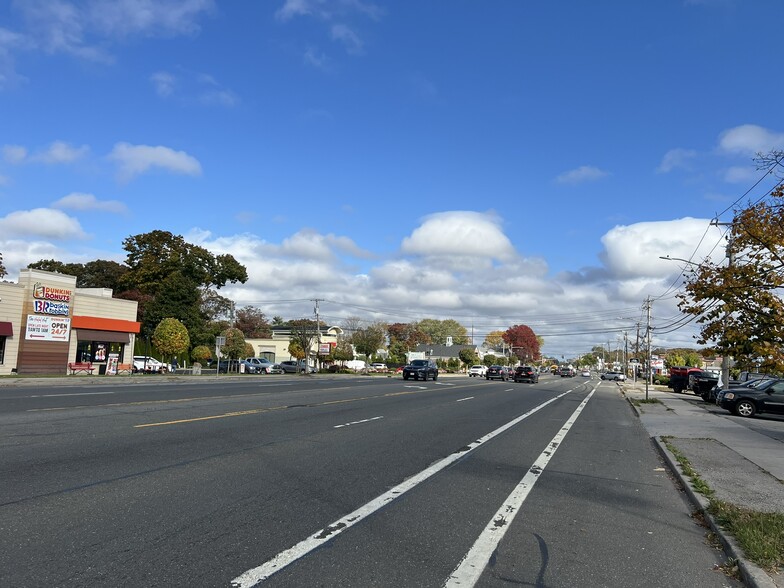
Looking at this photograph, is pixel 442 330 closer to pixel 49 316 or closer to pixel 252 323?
pixel 252 323

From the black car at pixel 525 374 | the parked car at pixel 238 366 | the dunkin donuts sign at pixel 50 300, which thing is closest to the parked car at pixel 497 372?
the black car at pixel 525 374

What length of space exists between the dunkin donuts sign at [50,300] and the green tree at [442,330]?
123m

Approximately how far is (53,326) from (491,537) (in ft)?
130

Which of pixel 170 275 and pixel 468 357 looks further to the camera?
pixel 468 357

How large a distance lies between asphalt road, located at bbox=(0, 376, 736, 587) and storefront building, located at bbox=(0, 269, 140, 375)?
87.3 feet

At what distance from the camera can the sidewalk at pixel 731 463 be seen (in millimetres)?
7012

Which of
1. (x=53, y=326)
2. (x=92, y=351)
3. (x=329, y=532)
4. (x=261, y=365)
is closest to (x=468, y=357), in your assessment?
(x=261, y=365)

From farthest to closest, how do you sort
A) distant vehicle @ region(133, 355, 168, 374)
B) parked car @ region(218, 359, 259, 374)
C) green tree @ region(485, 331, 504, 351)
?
green tree @ region(485, 331, 504, 351)
parked car @ region(218, 359, 259, 374)
distant vehicle @ region(133, 355, 168, 374)

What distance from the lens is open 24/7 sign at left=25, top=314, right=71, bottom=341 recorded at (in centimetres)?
3712

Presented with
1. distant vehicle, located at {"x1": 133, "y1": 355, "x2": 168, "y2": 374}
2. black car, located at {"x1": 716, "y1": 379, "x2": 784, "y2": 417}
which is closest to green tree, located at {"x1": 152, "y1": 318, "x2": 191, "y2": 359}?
distant vehicle, located at {"x1": 133, "y1": 355, "x2": 168, "y2": 374}

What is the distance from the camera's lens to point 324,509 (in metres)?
6.89

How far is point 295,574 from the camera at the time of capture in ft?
16.1

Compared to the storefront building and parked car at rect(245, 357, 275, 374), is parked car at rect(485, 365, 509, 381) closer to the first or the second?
parked car at rect(245, 357, 275, 374)

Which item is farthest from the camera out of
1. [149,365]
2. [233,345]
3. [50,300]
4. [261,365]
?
[261,365]
